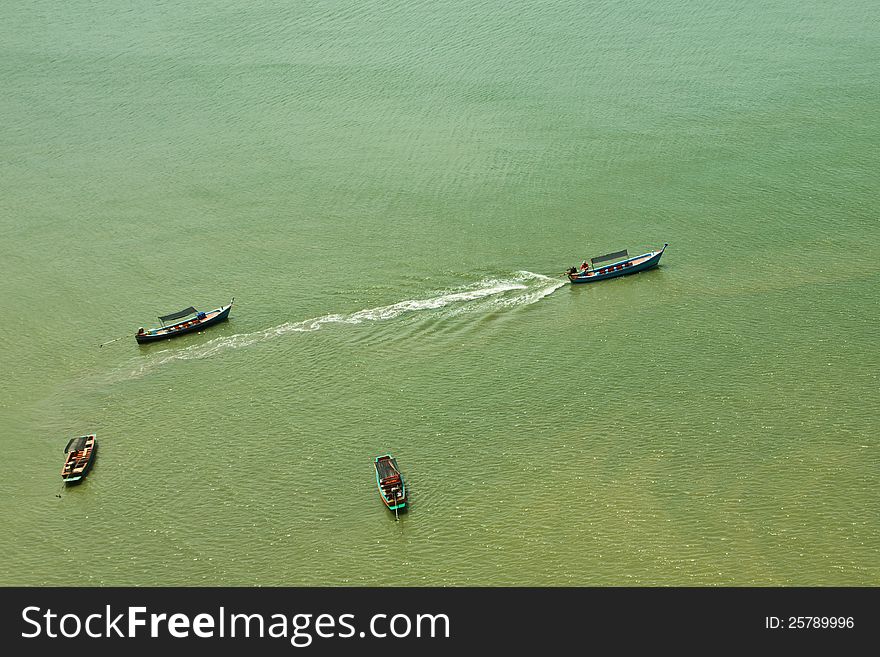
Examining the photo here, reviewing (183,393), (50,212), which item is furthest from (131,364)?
(50,212)

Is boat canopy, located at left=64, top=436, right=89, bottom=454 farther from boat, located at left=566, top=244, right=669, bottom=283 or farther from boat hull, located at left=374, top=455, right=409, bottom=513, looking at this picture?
boat, located at left=566, top=244, right=669, bottom=283

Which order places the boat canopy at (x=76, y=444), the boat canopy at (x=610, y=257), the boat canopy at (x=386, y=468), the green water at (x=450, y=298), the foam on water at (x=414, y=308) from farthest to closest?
the boat canopy at (x=610, y=257), the foam on water at (x=414, y=308), the boat canopy at (x=76, y=444), the boat canopy at (x=386, y=468), the green water at (x=450, y=298)

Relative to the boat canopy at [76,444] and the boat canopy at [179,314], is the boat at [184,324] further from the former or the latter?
the boat canopy at [76,444]

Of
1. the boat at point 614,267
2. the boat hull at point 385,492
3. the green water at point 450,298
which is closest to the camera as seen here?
the green water at point 450,298

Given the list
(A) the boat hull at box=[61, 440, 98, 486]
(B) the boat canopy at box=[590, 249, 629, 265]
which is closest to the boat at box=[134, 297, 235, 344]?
(A) the boat hull at box=[61, 440, 98, 486]

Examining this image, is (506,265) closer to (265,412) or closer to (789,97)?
(265,412)

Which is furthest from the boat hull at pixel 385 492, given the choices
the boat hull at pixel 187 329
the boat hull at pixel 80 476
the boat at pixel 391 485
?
the boat hull at pixel 187 329

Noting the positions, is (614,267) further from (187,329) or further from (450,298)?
(187,329)
